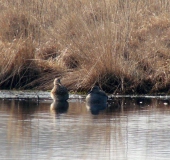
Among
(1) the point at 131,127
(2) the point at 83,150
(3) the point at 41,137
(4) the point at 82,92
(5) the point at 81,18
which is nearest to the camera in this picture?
(2) the point at 83,150

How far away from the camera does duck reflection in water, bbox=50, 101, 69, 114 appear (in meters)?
10.8

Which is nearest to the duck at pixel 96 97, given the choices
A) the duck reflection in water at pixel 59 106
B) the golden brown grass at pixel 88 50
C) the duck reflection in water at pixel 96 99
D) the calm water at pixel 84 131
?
the duck reflection in water at pixel 96 99

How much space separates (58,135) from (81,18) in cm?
592

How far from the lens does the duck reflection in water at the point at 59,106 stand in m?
10.8

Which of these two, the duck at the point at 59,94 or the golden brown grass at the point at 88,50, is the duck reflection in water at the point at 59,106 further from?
the golden brown grass at the point at 88,50

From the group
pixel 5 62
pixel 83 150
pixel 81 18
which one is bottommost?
pixel 83 150

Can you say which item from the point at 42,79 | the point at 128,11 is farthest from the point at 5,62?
the point at 128,11

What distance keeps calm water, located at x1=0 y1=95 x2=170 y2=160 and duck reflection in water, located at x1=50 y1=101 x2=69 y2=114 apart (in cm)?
2

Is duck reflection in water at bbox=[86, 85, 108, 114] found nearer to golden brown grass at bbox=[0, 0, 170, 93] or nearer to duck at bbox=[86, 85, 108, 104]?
duck at bbox=[86, 85, 108, 104]

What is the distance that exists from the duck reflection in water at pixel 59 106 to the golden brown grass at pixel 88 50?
1.33 m

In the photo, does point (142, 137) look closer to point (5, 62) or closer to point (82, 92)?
point (82, 92)

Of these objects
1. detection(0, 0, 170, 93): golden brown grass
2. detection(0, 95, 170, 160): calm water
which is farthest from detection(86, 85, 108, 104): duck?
detection(0, 0, 170, 93): golden brown grass

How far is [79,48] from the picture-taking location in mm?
13602

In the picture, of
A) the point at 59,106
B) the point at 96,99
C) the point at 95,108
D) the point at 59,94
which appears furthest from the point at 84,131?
the point at 59,94
